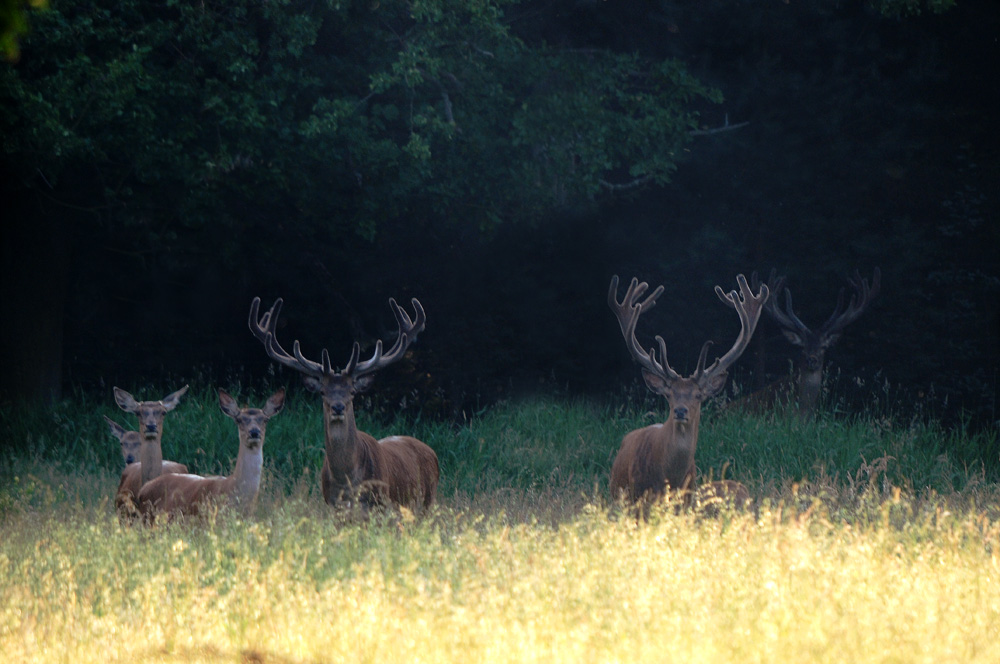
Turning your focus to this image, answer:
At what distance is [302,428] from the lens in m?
11.3

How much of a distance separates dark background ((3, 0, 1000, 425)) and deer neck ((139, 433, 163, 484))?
219 inches

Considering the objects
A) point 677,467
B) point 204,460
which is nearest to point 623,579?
point 677,467

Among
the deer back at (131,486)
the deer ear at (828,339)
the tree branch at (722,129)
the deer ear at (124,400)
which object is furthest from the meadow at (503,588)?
the tree branch at (722,129)

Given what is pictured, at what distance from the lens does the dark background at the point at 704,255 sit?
14570mm

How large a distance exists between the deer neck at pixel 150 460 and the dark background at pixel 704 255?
556cm

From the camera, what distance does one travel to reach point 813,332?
1325cm

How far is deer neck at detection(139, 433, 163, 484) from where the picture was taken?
881 cm

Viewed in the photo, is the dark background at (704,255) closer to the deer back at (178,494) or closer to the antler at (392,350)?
the antler at (392,350)

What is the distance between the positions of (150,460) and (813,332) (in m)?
7.56

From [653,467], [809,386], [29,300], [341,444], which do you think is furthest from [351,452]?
[29,300]

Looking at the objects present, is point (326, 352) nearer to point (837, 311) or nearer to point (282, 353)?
point (282, 353)

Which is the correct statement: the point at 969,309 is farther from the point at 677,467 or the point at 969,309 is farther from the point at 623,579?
the point at 623,579

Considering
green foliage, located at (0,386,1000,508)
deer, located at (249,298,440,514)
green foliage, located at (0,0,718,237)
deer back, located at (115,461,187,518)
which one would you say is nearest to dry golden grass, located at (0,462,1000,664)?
deer, located at (249,298,440,514)

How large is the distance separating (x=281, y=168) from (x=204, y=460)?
339cm
